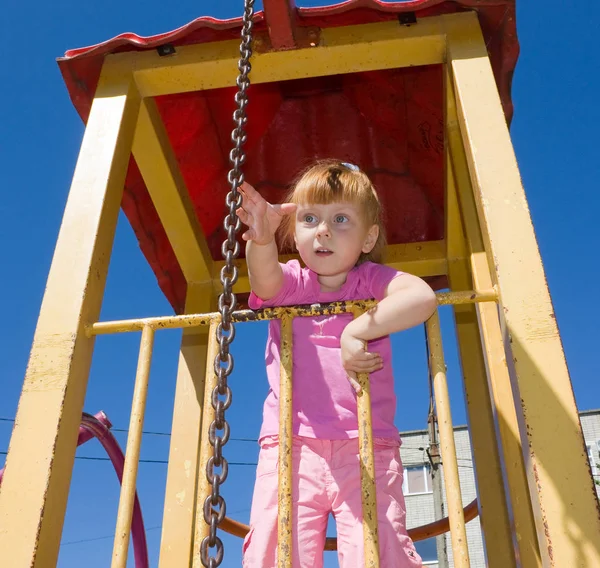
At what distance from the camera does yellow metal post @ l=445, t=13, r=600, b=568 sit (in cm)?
170

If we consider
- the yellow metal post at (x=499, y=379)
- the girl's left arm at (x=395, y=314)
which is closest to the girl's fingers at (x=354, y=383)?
the girl's left arm at (x=395, y=314)

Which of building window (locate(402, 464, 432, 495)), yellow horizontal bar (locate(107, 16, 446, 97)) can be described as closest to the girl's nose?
yellow horizontal bar (locate(107, 16, 446, 97))

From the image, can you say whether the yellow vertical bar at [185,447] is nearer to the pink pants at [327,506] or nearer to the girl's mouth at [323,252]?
the pink pants at [327,506]

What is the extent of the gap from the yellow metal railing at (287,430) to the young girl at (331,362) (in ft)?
0.42

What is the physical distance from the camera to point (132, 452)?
6.53 ft

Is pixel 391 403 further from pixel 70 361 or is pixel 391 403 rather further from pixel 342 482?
pixel 70 361

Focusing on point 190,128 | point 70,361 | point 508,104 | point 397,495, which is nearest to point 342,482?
point 397,495

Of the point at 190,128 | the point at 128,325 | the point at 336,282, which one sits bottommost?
the point at 128,325

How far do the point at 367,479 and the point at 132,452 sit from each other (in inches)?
28.2

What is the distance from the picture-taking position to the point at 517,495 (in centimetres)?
241

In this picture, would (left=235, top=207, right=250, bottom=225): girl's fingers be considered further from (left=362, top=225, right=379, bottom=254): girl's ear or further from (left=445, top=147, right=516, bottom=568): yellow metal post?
(left=445, top=147, right=516, bottom=568): yellow metal post

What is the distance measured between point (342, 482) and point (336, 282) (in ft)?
2.69

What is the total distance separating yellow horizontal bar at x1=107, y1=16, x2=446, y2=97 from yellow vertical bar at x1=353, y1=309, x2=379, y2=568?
160cm

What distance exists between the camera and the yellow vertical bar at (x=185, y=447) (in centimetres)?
323
